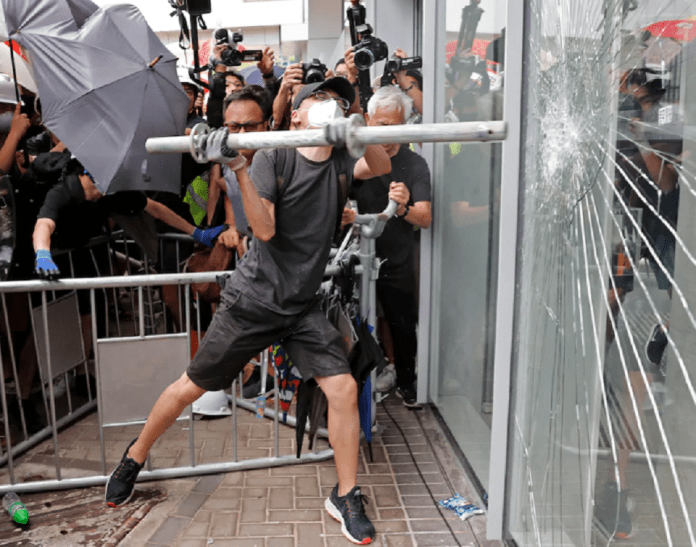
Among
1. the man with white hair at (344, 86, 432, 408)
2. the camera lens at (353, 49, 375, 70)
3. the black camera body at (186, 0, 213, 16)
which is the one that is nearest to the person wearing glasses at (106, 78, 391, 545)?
the camera lens at (353, 49, 375, 70)

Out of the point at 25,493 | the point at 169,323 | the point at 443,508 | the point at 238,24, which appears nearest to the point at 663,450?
the point at 443,508

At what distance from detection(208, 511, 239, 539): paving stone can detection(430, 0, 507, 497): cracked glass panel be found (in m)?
1.26

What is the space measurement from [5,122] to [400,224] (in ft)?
9.44

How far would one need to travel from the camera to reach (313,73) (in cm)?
407

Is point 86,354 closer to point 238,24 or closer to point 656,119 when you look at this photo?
point 656,119

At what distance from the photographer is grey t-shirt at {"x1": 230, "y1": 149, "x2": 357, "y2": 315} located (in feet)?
10.2

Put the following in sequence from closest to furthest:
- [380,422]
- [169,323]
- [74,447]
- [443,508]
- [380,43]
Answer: [443,508]
[380,43]
[74,447]
[380,422]
[169,323]

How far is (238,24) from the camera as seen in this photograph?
68.5ft

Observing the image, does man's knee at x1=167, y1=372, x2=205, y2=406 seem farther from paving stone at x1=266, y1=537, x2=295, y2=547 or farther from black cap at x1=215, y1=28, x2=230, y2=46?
black cap at x1=215, y1=28, x2=230, y2=46

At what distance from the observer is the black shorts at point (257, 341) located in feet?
10.6

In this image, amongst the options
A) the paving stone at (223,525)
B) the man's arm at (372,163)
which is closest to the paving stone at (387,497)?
the paving stone at (223,525)

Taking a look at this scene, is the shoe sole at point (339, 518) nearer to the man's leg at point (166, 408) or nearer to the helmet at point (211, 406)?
the man's leg at point (166, 408)

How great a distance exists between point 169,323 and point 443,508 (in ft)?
9.71

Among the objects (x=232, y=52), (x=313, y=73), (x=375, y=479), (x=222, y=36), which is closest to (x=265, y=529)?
(x=375, y=479)
